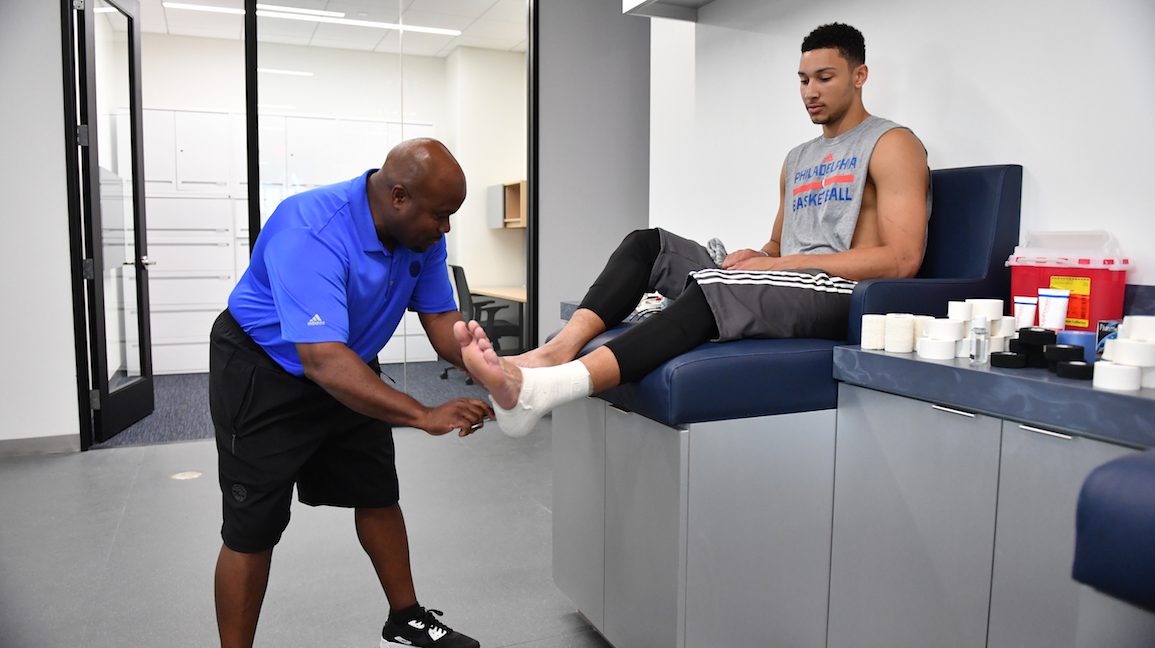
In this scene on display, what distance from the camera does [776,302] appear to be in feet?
5.78

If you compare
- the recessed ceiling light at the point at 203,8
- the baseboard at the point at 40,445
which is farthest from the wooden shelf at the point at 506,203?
the baseboard at the point at 40,445

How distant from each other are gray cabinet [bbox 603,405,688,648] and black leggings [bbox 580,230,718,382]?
14 cm

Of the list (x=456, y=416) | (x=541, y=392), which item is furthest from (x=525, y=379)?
(x=456, y=416)

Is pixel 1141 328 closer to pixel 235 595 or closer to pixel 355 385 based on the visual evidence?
pixel 355 385

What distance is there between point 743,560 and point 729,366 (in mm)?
391

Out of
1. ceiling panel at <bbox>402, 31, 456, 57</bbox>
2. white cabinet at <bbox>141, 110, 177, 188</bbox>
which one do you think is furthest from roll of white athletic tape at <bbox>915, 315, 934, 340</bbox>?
white cabinet at <bbox>141, 110, 177, 188</bbox>

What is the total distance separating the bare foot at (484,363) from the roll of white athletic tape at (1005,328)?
3.19 ft

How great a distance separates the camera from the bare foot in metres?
1.45

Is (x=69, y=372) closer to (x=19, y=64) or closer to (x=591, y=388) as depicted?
(x=19, y=64)

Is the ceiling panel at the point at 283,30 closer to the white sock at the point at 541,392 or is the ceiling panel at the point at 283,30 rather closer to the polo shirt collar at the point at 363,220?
the polo shirt collar at the point at 363,220

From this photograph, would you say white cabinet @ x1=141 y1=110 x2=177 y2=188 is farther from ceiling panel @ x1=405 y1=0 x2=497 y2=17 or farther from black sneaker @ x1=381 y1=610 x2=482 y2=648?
black sneaker @ x1=381 y1=610 x2=482 y2=648

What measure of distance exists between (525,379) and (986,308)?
38.7 inches

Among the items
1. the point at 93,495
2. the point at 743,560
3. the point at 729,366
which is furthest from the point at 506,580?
the point at 93,495

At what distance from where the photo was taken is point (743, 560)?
156cm
